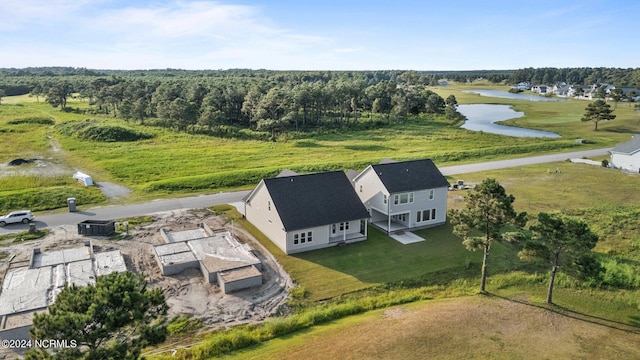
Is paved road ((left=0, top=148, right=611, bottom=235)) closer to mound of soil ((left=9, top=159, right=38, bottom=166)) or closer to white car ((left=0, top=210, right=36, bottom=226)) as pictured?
white car ((left=0, top=210, right=36, bottom=226))

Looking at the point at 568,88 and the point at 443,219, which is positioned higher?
the point at 568,88

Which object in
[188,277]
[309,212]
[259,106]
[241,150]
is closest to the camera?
[188,277]

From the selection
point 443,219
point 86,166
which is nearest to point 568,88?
point 443,219

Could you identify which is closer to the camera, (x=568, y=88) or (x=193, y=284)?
(x=193, y=284)

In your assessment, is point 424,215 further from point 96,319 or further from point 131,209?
point 96,319

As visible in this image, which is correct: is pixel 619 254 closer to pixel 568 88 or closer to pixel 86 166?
pixel 86 166

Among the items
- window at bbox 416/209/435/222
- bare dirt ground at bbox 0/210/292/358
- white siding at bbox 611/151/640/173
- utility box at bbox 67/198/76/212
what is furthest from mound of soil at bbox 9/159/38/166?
white siding at bbox 611/151/640/173

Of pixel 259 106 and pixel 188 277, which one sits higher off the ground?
pixel 259 106

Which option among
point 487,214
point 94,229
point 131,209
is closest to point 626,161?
point 487,214
